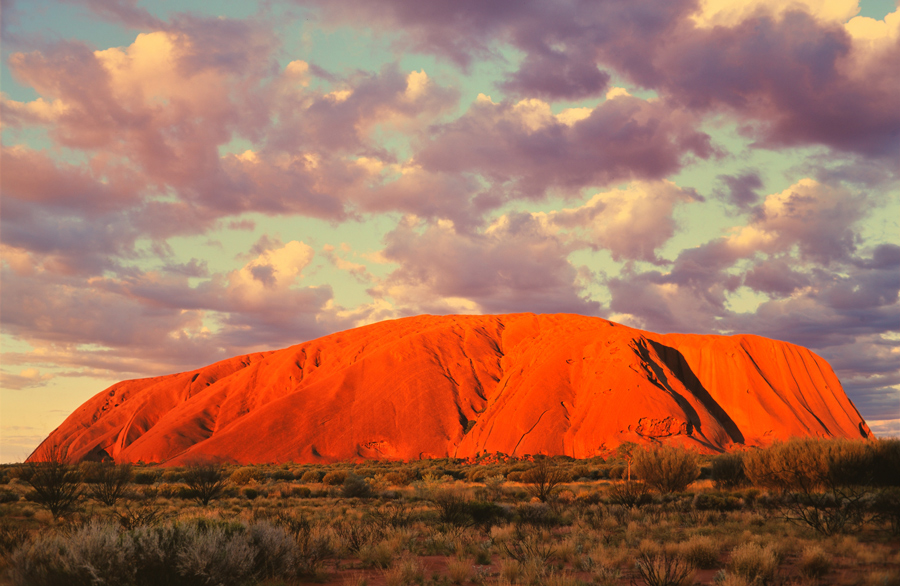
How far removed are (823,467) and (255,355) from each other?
10830cm

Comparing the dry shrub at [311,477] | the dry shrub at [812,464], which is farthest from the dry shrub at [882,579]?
the dry shrub at [311,477]

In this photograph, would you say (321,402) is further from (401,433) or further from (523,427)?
(523,427)

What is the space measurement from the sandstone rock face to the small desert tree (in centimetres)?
3689

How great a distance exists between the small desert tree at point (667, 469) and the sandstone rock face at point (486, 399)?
36.9m

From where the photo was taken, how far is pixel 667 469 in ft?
93.9

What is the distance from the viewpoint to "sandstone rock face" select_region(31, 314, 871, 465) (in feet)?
233

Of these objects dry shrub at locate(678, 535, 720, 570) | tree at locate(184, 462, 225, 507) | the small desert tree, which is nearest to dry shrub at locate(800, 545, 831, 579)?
dry shrub at locate(678, 535, 720, 570)

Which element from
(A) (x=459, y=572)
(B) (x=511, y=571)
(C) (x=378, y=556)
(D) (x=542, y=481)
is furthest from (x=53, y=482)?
(D) (x=542, y=481)

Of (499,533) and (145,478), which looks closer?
(499,533)

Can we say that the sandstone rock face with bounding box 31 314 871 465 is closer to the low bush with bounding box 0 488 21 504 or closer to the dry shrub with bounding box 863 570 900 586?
the low bush with bounding box 0 488 21 504

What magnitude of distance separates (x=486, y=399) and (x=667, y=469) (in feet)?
184

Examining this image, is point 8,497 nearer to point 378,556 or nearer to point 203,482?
point 203,482

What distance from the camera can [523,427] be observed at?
70.9 m

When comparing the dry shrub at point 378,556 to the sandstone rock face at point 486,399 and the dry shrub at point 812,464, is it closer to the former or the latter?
the dry shrub at point 812,464
